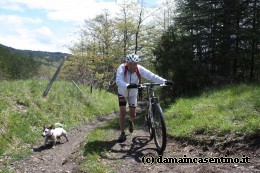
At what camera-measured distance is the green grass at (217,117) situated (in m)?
7.01

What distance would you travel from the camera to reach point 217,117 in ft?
26.4

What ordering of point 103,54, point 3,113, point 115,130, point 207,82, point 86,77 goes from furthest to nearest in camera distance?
1. point 86,77
2. point 103,54
3. point 207,82
4. point 115,130
5. point 3,113

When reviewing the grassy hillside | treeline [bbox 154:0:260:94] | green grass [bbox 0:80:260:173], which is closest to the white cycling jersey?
green grass [bbox 0:80:260:173]

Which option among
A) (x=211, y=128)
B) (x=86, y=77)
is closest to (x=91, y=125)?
(x=211, y=128)

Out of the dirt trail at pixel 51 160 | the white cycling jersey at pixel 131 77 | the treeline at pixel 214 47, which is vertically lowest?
the dirt trail at pixel 51 160

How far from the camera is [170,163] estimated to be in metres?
6.05

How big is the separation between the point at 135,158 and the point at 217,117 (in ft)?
9.56

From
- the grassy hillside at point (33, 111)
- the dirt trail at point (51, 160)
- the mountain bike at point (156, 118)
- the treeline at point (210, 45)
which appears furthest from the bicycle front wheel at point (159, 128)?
the treeline at point (210, 45)

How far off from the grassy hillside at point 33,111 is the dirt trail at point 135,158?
2.08 ft

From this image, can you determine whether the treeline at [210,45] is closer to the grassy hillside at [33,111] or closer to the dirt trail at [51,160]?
the grassy hillside at [33,111]

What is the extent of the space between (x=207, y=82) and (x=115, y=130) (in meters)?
7.48

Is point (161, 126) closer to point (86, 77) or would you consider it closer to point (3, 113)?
point (3, 113)

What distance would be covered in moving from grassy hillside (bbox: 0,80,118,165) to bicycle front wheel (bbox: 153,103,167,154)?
364 centimetres

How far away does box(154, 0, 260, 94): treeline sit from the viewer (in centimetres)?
1542
